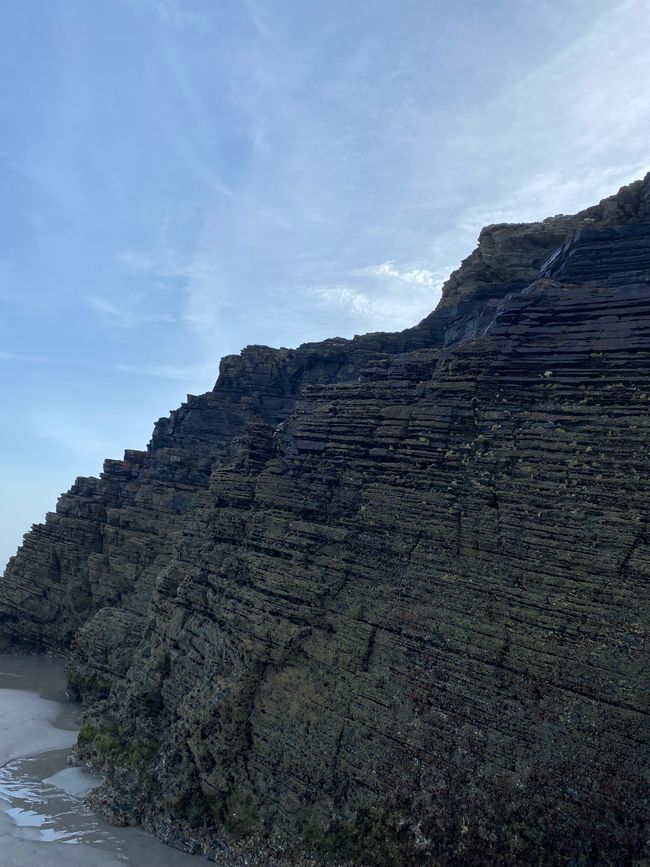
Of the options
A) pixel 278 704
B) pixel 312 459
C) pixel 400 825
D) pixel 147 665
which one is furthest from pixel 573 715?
pixel 147 665

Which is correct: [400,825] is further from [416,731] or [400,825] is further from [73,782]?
[73,782]

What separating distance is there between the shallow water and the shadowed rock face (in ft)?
3.27

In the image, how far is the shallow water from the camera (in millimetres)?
18766

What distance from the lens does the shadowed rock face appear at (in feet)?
48.8

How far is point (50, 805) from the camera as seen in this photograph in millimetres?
22281

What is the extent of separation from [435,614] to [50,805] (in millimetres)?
17283

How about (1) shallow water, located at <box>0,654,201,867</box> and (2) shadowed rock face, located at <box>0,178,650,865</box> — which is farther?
(1) shallow water, located at <box>0,654,201,867</box>

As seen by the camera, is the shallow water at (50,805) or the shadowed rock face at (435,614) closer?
the shadowed rock face at (435,614)

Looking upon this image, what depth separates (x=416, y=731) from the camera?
16.6m

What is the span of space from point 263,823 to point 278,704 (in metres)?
3.42

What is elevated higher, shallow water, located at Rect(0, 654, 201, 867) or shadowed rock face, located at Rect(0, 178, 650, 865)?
shadowed rock face, located at Rect(0, 178, 650, 865)

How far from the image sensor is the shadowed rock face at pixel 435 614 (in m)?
14.9

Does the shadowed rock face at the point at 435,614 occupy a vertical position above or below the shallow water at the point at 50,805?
above

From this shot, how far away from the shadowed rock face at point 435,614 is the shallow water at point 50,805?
100 centimetres
